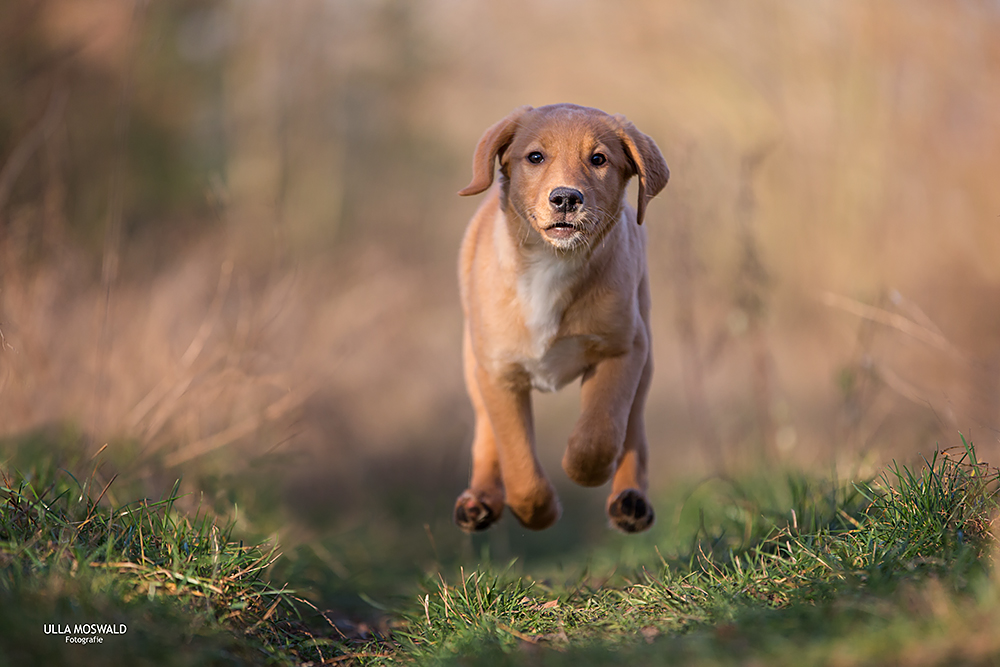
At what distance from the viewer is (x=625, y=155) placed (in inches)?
155

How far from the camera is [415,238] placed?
494 inches

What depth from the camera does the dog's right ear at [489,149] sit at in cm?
376

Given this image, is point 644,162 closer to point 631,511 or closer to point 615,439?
point 615,439

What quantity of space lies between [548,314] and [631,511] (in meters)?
0.93

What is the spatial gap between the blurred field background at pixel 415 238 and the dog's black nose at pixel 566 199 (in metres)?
1.63

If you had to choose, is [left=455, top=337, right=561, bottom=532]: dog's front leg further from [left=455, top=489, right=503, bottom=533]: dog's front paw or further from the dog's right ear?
the dog's right ear

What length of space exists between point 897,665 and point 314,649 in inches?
80.6

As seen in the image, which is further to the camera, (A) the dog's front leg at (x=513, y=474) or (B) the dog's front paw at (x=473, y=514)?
(B) the dog's front paw at (x=473, y=514)

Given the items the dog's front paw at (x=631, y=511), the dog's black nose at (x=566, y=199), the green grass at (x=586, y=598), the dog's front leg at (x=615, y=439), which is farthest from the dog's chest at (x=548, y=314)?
the green grass at (x=586, y=598)

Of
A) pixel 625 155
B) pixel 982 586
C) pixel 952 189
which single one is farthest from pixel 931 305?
pixel 982 586

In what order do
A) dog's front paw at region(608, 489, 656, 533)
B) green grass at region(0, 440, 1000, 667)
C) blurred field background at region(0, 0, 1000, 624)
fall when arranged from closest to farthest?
green grass at region(0, 440, 1000, 667) < dog's front paw at region(608, 489, 656, 533) < blurred field background at region(0, 0, 1000, 624)

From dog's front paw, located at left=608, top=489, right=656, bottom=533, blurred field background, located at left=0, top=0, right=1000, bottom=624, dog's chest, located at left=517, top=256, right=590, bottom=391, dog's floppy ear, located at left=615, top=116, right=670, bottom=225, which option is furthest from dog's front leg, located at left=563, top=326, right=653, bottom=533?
blurred field background, located at left=0, top=0, right=1000, bottom=624

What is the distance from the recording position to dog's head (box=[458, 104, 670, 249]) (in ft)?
11.9

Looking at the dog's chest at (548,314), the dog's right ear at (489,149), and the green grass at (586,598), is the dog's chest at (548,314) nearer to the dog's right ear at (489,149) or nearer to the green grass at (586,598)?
the dog's right ear at (489,149)
